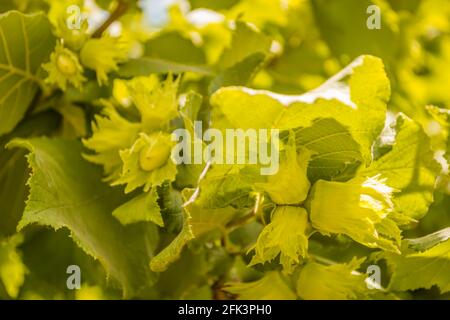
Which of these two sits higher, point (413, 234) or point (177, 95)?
point (177, 95)

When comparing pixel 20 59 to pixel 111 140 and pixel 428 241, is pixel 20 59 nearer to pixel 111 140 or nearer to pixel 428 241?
pixel 111 140

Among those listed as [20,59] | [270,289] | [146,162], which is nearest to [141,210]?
[146,162]

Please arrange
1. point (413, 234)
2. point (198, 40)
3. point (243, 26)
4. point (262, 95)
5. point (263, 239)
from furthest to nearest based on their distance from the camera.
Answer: point (198, 40)
point (413, 234)
point (243, 26)
point (263, 239)
point (262, 95)

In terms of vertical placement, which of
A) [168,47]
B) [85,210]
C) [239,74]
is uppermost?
[168,47]

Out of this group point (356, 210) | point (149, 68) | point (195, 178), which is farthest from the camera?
point (149, 68)

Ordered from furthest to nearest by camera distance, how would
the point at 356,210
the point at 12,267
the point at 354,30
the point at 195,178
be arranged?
1. the point at 354,30
2. the point at 12,267
3. the point at 195,178
4. the point at 356,210

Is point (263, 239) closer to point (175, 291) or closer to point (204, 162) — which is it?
point (204, 162)

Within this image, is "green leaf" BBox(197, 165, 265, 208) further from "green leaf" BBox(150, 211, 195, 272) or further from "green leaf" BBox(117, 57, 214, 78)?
"green leaf" BBox(117, 57, 214, 78)
